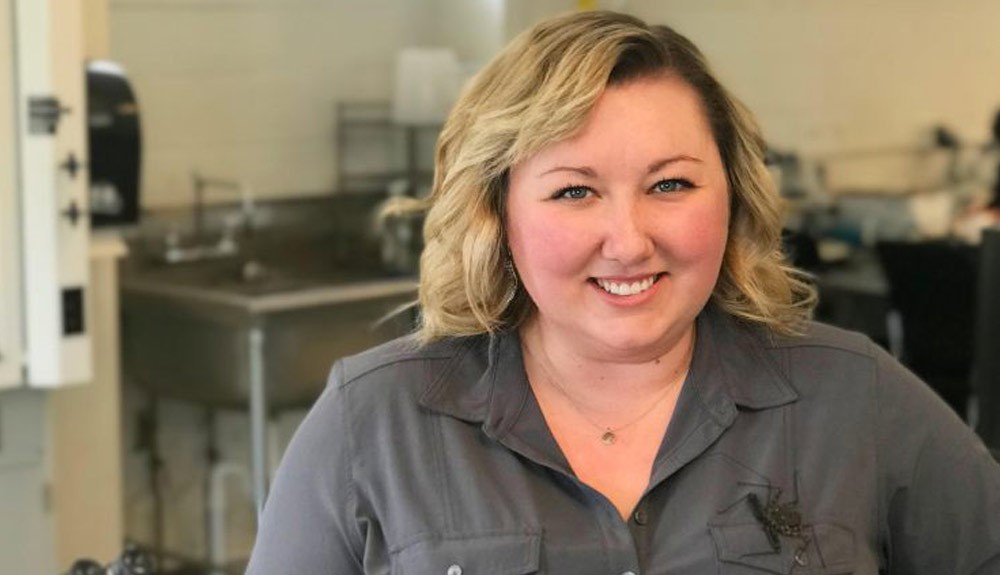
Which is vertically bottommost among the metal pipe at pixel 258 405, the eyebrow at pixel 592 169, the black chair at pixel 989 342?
the metal pipe at pixel 258 405

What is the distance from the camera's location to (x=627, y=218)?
1646mm

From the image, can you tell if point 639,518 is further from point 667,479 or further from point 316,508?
point 316,508

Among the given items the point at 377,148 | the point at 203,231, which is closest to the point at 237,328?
the point at 203,231

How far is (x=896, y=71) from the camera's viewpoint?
6.61 m

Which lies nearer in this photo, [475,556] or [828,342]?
[475,556]

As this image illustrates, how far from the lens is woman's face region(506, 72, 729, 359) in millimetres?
1661

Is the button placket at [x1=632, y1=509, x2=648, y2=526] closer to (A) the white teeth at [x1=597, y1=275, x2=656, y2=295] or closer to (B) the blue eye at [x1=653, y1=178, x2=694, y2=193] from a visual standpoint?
(A) the white teeth at [x1=597, y1=275, x2=656, y2=295]

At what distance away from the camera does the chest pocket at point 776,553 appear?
66.0 inches

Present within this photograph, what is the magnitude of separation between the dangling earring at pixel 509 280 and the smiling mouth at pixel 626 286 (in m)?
0.15

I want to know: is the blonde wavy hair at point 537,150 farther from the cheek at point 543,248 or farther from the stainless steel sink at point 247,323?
the stainless steel sink at point 247,323

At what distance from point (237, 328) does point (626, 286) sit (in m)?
2.52

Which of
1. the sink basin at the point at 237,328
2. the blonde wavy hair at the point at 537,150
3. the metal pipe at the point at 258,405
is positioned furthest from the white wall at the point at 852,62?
the blonde wavy hair at the point at 537,150

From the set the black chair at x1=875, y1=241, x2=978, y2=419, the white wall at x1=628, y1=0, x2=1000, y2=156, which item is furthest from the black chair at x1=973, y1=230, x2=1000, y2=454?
the white wall at x1=628, y1=0, x2=1000, y2=156

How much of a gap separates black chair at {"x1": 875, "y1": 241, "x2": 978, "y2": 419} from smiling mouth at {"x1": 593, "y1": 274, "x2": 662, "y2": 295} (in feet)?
11.6
